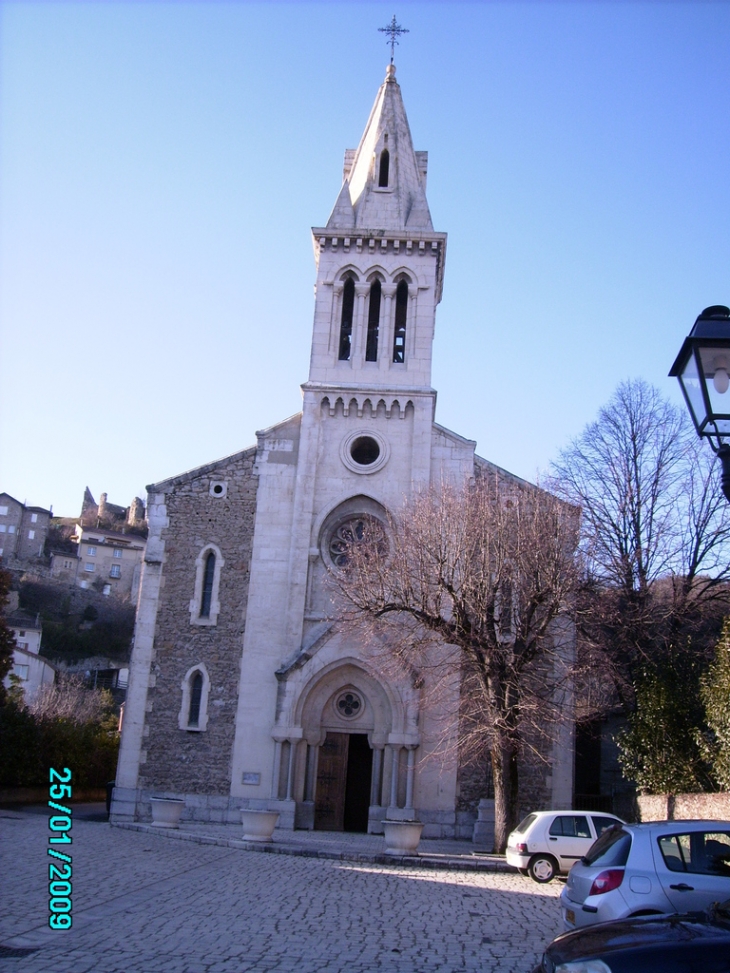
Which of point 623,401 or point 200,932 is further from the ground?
point 623,401

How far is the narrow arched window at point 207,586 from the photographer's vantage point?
26422 mm

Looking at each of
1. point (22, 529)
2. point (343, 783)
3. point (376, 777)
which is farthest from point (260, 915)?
point (22, 529)

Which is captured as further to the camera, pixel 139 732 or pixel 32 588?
pixel 32 588

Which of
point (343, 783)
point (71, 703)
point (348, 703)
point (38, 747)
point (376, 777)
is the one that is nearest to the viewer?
point (376, 777)

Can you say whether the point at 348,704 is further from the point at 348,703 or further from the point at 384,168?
the point at 384,168

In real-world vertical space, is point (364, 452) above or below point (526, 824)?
above

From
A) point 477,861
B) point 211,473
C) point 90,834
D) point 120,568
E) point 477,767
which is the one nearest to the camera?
point 477,861

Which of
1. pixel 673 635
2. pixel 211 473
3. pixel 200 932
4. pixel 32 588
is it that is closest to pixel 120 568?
pixel 32 588

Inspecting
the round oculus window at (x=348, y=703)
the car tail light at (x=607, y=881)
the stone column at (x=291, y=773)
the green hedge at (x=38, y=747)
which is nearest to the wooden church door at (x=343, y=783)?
the round oculus window at (x=348, y=703)

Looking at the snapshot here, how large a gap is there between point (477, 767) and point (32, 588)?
2789 inches

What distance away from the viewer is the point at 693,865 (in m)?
9.42

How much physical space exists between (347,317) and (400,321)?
1602mm

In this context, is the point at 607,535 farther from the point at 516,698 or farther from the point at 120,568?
the point at 120,568

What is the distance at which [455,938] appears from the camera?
35.8 feet
